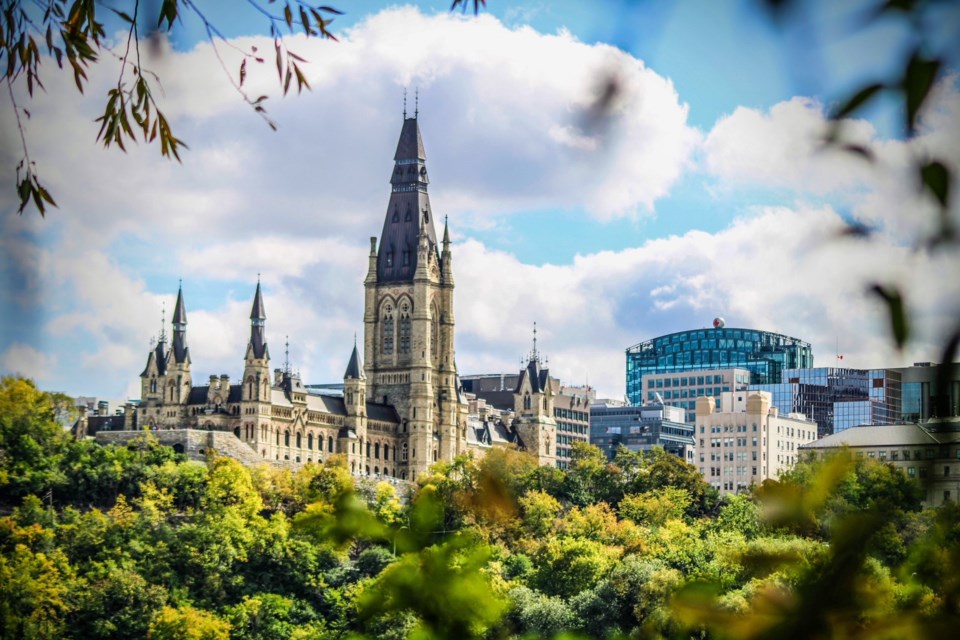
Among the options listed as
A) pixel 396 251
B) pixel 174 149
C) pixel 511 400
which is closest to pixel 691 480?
pixel 396 251

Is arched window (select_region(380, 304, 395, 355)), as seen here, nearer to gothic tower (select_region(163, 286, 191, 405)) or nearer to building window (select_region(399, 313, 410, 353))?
building window (select_region(399, 313, 410, 353))

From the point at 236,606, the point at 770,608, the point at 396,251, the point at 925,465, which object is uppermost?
the point at 396,251

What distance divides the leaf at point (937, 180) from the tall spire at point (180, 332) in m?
129

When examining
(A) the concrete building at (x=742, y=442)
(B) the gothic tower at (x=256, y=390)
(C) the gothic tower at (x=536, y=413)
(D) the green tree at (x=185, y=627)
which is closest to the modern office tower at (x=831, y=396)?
(A) the concrete building at (x=742, y=442)

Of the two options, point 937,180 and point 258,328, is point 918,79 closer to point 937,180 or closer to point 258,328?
point 937,180

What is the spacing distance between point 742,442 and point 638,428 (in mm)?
26736

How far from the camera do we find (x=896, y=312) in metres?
4.55

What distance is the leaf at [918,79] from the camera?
446cm

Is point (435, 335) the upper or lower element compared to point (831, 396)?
upper

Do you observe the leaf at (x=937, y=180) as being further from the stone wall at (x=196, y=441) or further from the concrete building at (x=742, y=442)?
the concrete building at (x=742, y=442)

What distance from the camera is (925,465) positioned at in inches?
168

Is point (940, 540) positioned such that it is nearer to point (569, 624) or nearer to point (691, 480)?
point (569, 624)


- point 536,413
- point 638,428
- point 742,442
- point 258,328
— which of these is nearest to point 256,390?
point 258,328

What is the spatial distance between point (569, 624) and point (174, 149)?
6741cm
